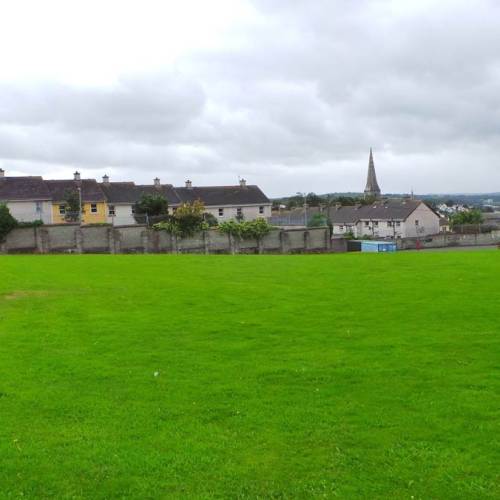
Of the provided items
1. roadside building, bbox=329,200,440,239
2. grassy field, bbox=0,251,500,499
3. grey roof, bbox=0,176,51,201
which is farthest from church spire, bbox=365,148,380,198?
grassy field, bbox=0,251,500,499

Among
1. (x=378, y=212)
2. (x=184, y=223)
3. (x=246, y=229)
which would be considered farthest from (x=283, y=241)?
(x=378, y=212)

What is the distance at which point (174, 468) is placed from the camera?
7203 millimetres

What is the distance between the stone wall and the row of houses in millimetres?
18124

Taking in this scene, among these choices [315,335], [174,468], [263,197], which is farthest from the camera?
[263,197]

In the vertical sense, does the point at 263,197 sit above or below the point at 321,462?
above

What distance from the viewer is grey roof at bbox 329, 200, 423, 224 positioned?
102m

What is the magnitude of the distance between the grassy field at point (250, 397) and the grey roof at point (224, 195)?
69395mm

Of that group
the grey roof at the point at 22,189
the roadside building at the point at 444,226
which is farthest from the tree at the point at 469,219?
the grey roof at the point at 22,189

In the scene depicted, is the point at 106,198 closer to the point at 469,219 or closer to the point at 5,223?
the point at 5,223

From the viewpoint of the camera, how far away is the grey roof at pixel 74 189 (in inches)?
3039

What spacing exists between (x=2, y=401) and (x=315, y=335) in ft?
22.3

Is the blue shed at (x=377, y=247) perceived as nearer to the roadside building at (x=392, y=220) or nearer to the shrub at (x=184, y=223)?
the shrub at (x=184, y=223)

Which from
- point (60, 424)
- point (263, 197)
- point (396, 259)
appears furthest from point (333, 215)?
point (60, 424)

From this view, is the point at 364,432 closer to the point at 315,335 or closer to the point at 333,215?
the point at 315,335
